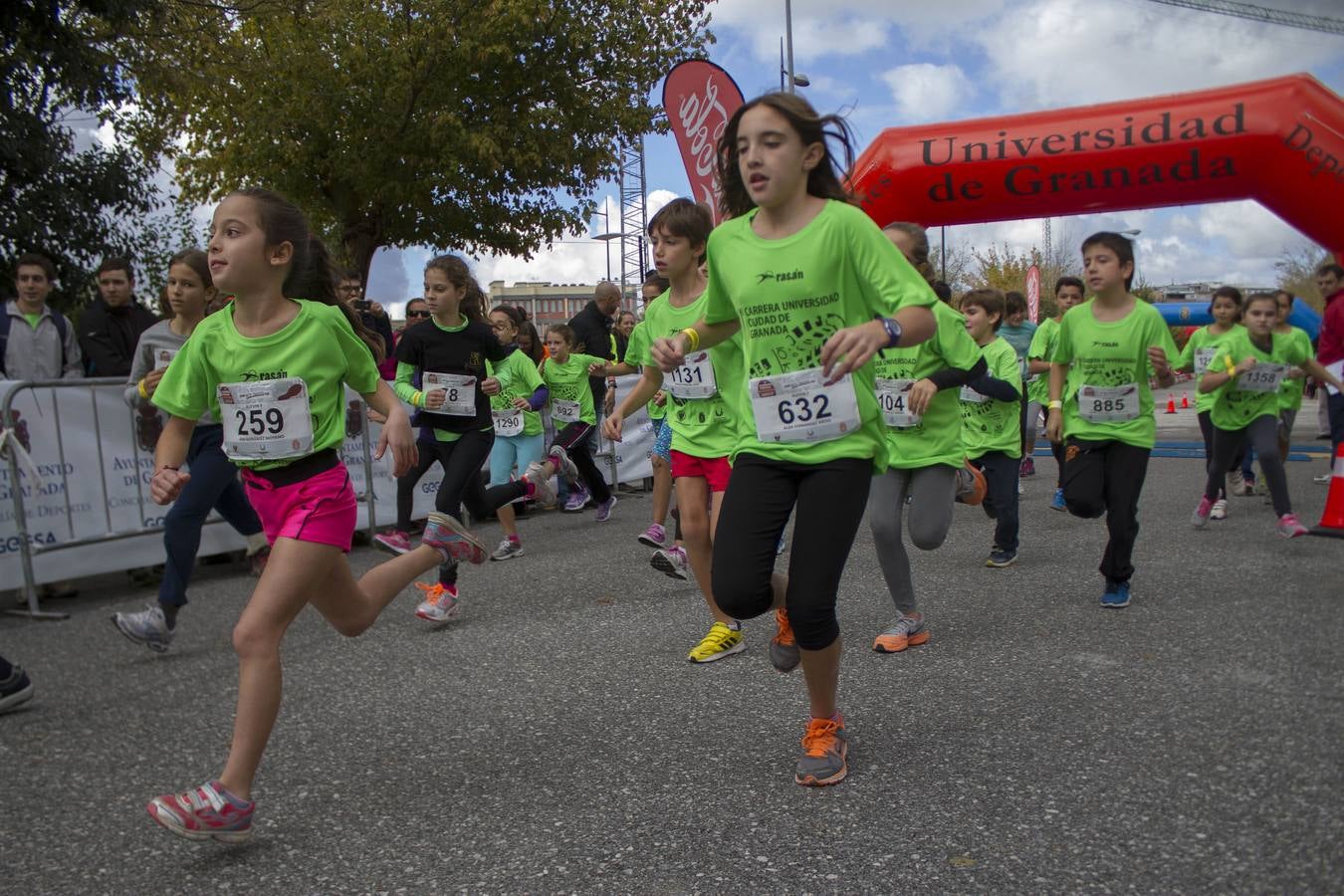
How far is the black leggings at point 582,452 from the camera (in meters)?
9.79

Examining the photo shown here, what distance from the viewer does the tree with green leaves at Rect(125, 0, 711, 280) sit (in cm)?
1702

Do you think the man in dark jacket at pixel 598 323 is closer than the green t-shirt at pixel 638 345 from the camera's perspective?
No

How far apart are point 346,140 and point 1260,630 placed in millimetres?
16154

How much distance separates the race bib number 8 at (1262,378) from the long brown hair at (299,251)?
687cm

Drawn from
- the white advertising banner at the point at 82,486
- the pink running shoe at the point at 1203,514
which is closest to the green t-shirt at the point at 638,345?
the white advertising banner at the point at 82,486

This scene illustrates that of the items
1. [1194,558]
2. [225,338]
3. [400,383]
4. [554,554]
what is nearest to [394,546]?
[400,383]

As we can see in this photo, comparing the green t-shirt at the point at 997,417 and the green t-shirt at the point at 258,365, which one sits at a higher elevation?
the green t-shirt at the point at 258,365

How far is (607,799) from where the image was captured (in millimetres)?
3430

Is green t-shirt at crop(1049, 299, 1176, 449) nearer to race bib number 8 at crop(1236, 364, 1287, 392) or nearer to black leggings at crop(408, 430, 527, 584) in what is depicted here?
race bib number 8 at crop(1236, 364, 1287, 392)

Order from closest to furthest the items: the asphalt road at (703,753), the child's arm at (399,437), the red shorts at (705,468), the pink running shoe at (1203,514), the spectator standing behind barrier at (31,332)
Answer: the asphalt road at (703,753) < the child's arm at (399,437) < the red shorts at (705,468) < the spectator standing behind barrier at (31,332) < the pink running shoe at (1203,514)

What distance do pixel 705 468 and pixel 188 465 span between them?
321 cm

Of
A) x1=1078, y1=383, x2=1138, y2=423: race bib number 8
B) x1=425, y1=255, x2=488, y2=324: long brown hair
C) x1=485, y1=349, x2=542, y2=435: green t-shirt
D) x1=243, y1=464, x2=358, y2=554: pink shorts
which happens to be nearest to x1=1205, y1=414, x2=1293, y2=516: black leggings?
x1=1078, y1=383, x2=1138, y2=423: race bib number 8

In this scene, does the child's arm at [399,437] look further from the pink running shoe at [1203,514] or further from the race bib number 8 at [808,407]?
the pink running shoe at [1203,514]

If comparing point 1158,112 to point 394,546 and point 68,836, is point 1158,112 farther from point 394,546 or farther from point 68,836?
point 68,836
